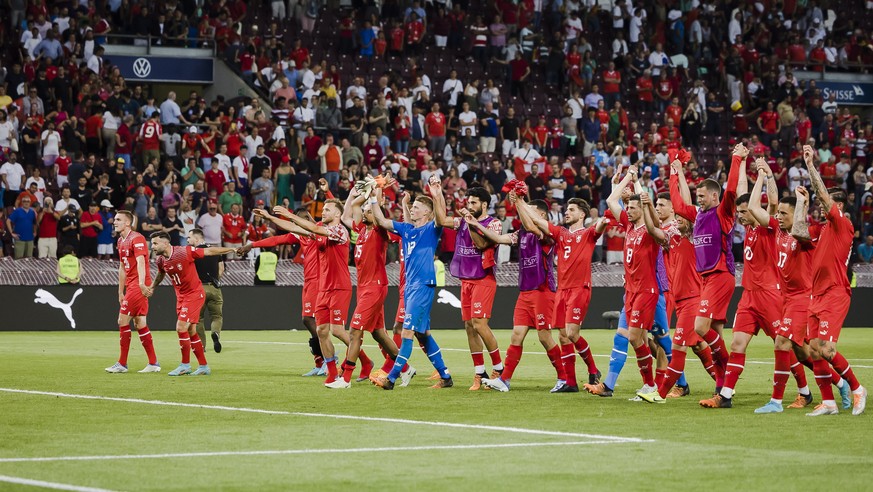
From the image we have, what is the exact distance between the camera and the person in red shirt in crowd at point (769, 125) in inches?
1649

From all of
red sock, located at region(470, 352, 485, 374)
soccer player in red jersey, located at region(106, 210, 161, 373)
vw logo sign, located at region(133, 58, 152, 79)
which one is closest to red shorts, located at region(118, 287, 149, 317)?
soccer player in red jersey, located at region(106, 210, 161, 373)

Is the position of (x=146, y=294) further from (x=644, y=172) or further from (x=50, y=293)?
(x=644, y=172)

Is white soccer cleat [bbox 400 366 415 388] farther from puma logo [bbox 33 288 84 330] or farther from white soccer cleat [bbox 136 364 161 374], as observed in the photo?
puma logo [bbox 33 288 84 330]

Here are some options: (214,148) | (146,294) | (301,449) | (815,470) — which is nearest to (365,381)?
(146,294)

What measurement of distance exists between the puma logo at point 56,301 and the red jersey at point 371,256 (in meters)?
14.6

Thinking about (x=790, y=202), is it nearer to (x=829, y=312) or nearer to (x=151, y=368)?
(x=829, y=312)

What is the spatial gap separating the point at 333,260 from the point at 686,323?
190 inches

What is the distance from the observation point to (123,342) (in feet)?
60.6

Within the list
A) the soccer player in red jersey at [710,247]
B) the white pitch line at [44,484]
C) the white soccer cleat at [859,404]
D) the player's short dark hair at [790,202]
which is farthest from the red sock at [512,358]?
the white pitch line at [44,484]

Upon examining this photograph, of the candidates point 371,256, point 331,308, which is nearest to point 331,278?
point 331,308

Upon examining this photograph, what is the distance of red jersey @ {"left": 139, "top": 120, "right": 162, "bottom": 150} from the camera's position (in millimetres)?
32250

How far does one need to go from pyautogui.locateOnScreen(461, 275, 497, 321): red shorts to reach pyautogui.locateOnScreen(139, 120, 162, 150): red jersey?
17.8 metres

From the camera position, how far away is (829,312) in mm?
12867

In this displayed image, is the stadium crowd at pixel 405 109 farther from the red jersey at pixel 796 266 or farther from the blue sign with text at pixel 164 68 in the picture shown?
the red jersey at pixel 796 266
